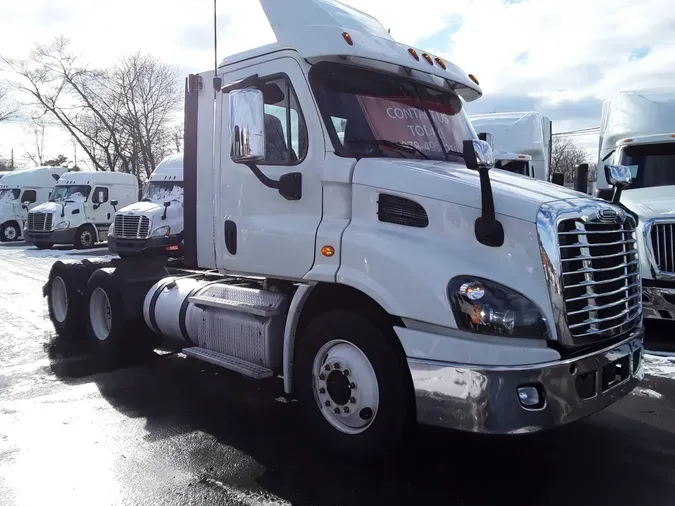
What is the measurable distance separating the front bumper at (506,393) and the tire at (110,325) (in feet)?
14.5

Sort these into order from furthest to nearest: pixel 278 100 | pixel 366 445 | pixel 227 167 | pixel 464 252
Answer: pixel 227 167 → pixel 278 100 → pixel 366 445 → pixel 464 252

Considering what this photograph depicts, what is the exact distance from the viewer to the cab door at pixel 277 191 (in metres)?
4.40

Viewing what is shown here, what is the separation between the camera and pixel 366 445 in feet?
13.1

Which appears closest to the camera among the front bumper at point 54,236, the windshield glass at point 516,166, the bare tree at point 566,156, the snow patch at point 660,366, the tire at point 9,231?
the snow patch at point 660,366

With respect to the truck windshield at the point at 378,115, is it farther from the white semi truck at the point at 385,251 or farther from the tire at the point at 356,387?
the tire at the point at 356,387

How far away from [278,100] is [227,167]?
2.85ft

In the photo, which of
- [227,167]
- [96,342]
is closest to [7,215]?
[96,342]

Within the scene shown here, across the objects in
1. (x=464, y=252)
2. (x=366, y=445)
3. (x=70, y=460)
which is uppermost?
(x=464, y=252)

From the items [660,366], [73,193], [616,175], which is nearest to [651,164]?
[660,366]

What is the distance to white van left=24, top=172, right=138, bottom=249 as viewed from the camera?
24.0 m

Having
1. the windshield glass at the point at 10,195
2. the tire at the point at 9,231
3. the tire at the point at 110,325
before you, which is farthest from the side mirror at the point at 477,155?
the tire at the point at 9,231

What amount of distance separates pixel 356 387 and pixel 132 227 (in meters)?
12.7

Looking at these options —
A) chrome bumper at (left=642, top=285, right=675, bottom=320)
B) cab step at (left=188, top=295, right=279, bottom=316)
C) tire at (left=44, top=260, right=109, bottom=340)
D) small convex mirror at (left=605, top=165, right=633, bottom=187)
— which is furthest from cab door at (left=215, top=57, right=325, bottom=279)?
chrome bumper at (left=642, top=285, right=675, bottom=320)

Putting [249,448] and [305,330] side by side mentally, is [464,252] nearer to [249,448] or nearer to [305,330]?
[305,330]
